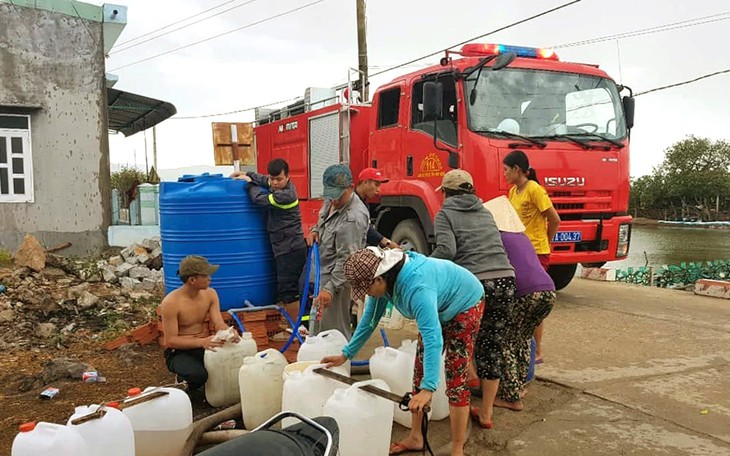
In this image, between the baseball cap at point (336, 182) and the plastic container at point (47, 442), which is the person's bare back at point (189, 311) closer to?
the baseball cap at point (336, 182)

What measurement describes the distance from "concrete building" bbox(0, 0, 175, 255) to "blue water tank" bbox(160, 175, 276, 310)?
260 inches

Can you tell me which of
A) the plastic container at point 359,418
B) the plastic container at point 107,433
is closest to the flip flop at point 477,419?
the plastic container at point 359,418

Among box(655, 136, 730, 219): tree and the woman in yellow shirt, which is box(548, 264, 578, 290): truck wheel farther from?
box(655, 136, 730, 219): tree

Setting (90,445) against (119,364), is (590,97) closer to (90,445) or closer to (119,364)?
(119,364)

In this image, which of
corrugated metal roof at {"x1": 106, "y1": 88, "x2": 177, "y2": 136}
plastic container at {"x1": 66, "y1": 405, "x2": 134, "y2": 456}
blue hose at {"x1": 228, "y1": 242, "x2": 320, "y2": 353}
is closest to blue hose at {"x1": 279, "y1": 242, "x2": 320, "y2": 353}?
blue hose at {"x1": 228, "y1": 242, "x2": 320, "y2": 353}

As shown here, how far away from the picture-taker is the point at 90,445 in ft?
7.47

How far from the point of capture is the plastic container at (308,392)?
2.95m

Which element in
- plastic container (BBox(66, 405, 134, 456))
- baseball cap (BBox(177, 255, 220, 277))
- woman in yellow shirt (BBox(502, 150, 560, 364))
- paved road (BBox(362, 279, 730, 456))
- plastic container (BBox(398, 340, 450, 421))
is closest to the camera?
plastic container (BBox(66, 405, 134, 456))

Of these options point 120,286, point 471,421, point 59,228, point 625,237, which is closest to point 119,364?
point 471,421

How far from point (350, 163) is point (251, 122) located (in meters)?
3.72

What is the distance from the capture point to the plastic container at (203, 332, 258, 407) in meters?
3.68

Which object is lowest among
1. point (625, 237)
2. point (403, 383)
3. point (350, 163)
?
point (403, 383)

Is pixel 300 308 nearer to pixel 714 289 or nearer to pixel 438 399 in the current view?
pixel 438 399

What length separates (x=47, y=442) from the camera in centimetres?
207
